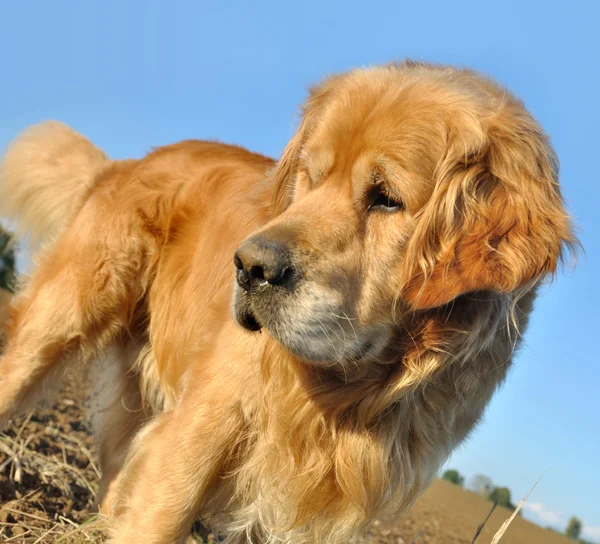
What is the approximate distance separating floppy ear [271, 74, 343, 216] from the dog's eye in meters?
0.58

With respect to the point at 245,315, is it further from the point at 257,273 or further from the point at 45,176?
the point at 45,176

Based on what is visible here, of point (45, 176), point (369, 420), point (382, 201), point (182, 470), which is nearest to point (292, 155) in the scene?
point (382, 201)

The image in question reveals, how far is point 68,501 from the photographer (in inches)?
179

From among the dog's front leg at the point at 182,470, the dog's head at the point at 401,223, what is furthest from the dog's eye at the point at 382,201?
the dog's front leg at the point at 182,470

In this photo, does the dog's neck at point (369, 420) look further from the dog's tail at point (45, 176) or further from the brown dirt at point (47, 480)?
the dog's tail at point (45, 176)

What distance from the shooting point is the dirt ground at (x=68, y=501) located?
12.4 ft

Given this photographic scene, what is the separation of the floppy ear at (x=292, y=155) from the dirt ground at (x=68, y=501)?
153 centimetres

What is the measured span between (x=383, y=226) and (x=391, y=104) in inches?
18.3

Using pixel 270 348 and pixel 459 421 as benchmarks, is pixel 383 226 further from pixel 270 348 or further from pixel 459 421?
pixel 459 421

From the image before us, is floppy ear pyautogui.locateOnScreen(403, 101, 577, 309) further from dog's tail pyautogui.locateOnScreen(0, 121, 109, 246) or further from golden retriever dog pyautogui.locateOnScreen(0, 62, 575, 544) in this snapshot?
dog's tail pyautogui.locateOnScreen(0, 121, 109, 246)

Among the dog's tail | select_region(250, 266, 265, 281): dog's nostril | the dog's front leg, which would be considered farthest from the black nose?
the dog's tail

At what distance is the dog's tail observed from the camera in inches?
186

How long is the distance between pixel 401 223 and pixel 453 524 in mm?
4752

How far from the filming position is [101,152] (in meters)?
4.84
